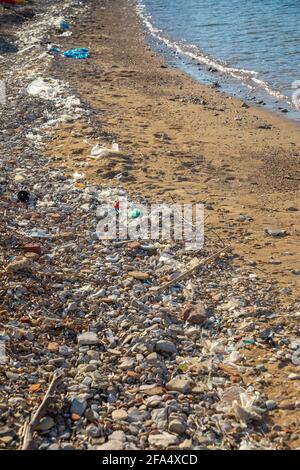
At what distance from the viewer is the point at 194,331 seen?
5.51 meters

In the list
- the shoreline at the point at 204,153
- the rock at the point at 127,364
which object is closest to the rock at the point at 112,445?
the rock at the point at 127,364

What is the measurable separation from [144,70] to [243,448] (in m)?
14.1

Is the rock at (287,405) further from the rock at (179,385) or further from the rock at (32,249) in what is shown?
the rock at (32,249)

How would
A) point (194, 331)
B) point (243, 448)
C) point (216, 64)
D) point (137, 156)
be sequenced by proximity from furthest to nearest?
1. point (216, 64)
2. point (137, 156)
3. point (194, 331)
4. point (243, 448)

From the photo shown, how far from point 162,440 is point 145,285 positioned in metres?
2.31

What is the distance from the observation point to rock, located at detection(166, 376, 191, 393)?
4688mm

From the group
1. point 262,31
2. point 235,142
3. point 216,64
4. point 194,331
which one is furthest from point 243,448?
point 262,31

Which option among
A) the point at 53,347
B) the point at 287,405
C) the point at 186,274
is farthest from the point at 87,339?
the point at 287,405

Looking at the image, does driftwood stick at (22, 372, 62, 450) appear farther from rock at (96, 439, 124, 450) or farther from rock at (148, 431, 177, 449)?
rock at (148, 431, 177, 449)

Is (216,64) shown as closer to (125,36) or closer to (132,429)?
(125,36)

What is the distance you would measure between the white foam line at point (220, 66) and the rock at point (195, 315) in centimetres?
1029

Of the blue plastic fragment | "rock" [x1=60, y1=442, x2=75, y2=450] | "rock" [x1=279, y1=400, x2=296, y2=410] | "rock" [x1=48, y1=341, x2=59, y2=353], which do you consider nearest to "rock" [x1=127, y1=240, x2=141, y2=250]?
"rock" [x1=48, y1=341, x2=59, y2=353]

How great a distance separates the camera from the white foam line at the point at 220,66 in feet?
51.4

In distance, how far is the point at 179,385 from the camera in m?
4.71
